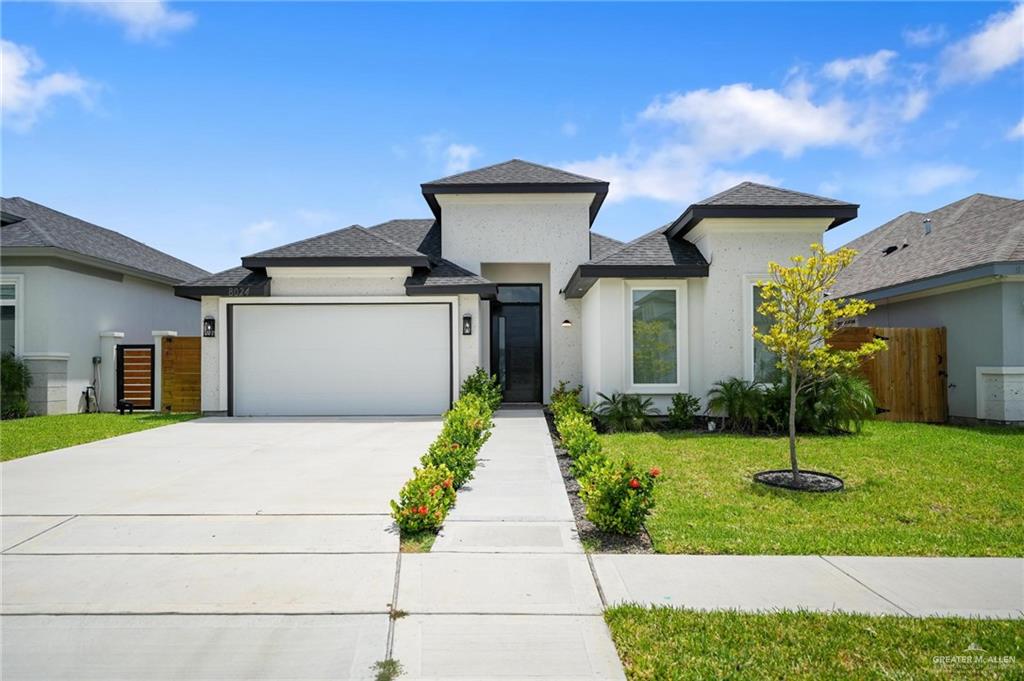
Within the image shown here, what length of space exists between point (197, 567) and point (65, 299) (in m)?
12.9

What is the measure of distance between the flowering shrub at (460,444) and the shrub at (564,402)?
149 centimetres

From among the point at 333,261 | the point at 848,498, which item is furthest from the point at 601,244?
the point at 848,498

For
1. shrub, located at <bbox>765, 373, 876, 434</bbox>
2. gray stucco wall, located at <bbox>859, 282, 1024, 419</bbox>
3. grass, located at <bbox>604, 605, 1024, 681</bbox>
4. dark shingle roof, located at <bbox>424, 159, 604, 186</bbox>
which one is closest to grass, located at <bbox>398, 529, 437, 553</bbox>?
grass, located at <bbox>604, 605, 1024, 681</bbox>

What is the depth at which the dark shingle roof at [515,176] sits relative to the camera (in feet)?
45.9

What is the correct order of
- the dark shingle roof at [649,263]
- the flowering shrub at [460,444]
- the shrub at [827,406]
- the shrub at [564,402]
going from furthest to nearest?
1. the shrub at [564,402]
2. the dark shingle roof at [649,263]
3. the shrub at [827,406]
4. the flowering shrub at [460,444]

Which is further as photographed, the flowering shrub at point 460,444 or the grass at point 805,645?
the flowering shrub at point 460,444

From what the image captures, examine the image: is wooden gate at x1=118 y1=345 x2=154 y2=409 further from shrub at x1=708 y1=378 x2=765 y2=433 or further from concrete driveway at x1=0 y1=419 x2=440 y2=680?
shrub at x1=708 y1=378 x2=765 y2=433

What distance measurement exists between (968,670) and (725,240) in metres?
8.76

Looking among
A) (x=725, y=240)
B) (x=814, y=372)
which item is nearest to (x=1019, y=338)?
(x=725, y=240)

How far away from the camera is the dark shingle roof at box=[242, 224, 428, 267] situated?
40.4 feet

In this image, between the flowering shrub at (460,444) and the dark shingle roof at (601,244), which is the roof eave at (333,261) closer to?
the flowering shrub at (460,444)

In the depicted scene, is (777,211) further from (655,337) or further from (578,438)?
(578,438)

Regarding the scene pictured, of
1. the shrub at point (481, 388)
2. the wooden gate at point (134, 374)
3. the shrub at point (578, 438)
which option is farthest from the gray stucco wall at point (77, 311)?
the shrub at point (578, 438)

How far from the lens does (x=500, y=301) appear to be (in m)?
14.9
